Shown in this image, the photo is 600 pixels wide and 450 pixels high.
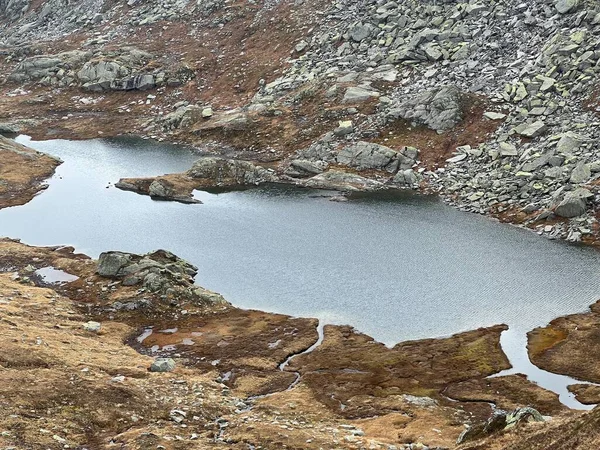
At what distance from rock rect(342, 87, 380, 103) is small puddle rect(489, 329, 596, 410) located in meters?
72.1

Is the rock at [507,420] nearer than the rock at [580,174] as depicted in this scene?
Yes

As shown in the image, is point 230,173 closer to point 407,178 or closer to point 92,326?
point 407,178

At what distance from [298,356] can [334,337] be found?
14.4 ft

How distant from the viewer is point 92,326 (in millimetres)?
64938

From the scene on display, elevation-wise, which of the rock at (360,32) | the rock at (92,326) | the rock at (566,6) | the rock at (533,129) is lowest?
the rock at (92,326)

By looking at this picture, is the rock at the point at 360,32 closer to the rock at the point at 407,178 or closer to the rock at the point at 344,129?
the rock at the point at 344,129

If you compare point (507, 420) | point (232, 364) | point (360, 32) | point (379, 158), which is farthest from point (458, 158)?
point (507, 420)

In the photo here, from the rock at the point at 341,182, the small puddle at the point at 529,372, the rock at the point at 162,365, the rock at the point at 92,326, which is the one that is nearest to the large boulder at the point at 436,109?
the rock at the point at 341,182

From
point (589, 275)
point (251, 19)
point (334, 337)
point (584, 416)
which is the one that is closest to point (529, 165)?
point (589, 275)

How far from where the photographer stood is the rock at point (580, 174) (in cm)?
A: 8950

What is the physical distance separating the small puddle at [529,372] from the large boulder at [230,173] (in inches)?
2372

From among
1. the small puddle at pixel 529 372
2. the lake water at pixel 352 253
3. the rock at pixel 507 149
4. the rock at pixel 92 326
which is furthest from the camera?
the rock at pixel 507 149

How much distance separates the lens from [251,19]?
6604 inches

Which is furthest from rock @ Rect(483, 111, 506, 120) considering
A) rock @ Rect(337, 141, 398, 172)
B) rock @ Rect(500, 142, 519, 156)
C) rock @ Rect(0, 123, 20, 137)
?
rock @ Rect(0, 123, 20, 137)
